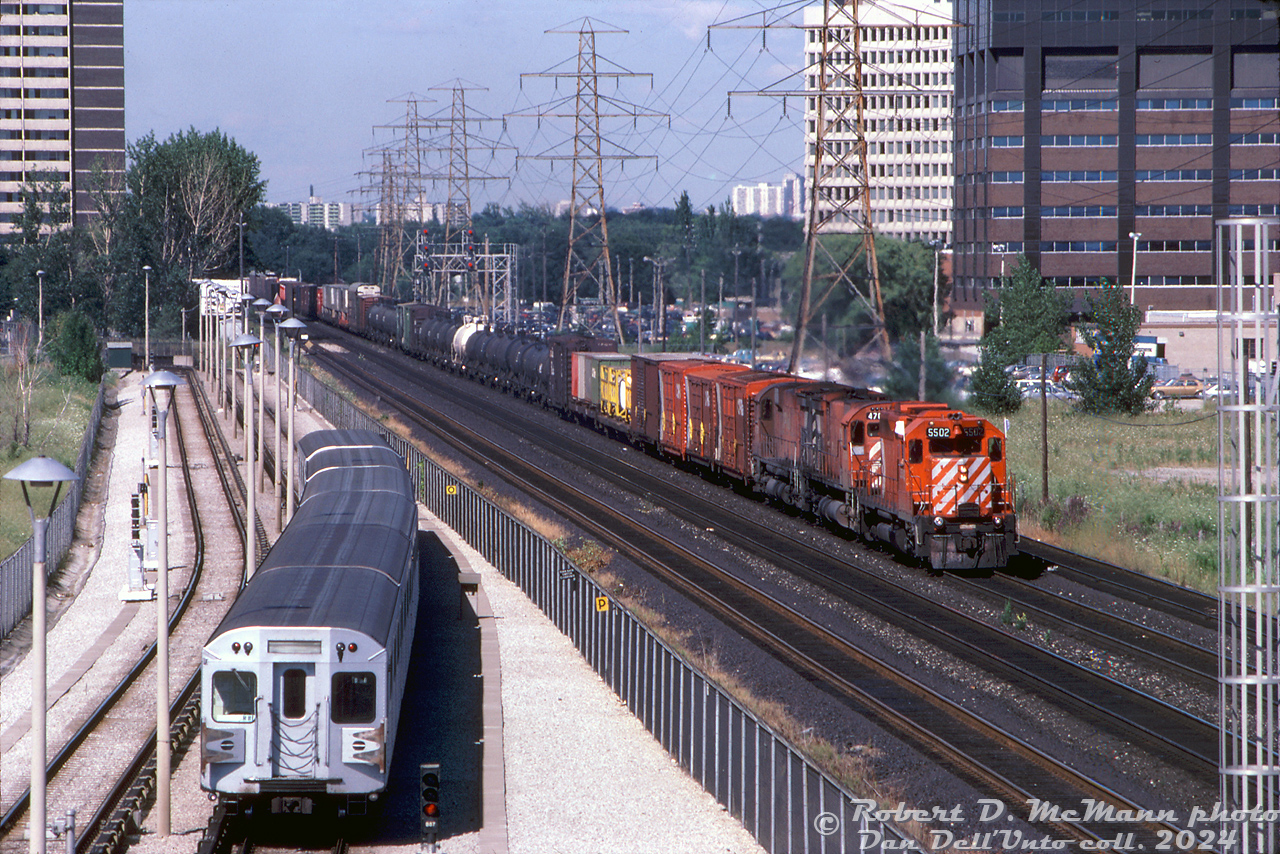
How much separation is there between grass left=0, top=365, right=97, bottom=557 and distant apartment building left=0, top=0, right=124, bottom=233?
95.2 metres

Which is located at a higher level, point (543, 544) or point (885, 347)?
point (885, 347)

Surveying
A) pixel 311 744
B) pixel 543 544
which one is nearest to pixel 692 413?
pixel 543 544

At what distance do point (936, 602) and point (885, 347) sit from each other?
74.1 ft

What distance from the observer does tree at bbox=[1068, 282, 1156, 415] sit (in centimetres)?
6053

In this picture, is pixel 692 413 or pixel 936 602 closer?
pixel 936 602

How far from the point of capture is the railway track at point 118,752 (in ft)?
55.9

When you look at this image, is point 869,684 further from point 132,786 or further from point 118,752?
point 118,752

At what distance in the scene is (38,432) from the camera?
64000mm

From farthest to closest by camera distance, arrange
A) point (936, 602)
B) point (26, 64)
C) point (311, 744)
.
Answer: point (26, 64), point (936, 602), point (311, 744)

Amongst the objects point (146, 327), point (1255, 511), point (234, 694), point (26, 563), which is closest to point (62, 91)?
point (146, 327)

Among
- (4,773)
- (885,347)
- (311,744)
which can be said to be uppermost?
(885,347)

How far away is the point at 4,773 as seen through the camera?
63.8ft

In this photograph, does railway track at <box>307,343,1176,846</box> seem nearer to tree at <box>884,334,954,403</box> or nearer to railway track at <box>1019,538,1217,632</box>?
railway track at <box>1019,538,1217,632</box>

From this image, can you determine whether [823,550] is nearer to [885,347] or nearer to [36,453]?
[885,347]
